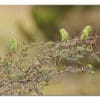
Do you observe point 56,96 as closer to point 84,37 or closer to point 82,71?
point 82,71

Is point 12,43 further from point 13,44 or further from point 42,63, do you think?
point 42,63

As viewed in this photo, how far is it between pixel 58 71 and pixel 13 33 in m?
0.34

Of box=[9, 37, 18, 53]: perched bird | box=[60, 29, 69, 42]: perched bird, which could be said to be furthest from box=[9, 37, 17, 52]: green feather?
box=[60, 29, 69, 42]: perched bird

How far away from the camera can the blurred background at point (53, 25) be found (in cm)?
163

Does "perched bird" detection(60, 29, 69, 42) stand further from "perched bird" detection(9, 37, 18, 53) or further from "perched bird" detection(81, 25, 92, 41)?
"perched bird" detection(9, 37, 18, 53)

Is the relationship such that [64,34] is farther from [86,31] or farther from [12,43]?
[12,43]

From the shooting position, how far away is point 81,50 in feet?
5.13

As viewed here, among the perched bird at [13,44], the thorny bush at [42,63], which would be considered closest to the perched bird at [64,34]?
the thorny bush at [42,63]

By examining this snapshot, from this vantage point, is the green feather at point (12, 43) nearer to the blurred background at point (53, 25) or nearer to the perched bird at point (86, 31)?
the blurred background at point (53, 25)

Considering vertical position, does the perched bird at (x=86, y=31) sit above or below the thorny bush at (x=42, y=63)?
above

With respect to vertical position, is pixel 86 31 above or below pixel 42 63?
above

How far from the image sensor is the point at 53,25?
5.41 ft

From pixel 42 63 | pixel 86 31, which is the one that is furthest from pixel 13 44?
pixel 86 31

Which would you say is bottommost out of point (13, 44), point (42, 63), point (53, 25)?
point (42, 63)
